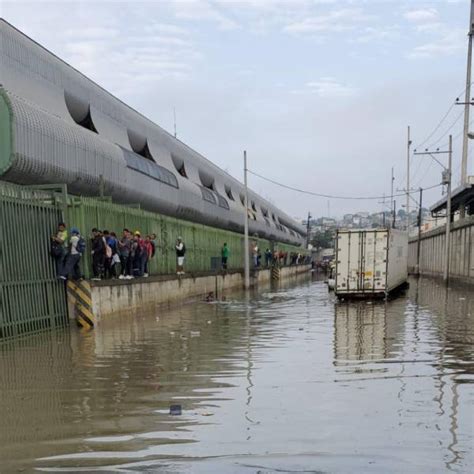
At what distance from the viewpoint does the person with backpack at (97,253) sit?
16719mm

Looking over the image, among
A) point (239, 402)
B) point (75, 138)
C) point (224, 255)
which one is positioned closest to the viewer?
point (239, 402)

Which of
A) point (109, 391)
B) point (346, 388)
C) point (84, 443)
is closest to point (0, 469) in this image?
point (84, 443)

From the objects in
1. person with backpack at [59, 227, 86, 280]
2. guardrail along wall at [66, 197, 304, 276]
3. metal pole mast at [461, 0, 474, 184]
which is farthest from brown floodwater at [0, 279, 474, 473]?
metal pole mast at [461, 0, 474, 184]

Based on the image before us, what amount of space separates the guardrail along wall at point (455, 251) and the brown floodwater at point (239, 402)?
89.1 feet

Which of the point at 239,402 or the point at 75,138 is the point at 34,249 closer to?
the point at 239,402

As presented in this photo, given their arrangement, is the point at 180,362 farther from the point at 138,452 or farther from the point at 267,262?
the point at 267,262

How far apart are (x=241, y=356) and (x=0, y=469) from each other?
20.5 ft

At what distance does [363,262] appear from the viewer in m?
25.5

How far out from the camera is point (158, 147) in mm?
38500

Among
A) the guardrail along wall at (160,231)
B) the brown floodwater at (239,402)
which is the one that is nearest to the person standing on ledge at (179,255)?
the guardrail along wall at (160,231)

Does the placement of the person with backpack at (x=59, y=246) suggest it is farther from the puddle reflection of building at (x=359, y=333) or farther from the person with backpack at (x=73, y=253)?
the puddle reflection of building at (x=359, y=333)

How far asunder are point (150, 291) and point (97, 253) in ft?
16.9

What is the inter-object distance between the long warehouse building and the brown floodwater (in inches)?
303

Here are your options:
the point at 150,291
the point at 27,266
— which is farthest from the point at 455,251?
the point at 27,266
